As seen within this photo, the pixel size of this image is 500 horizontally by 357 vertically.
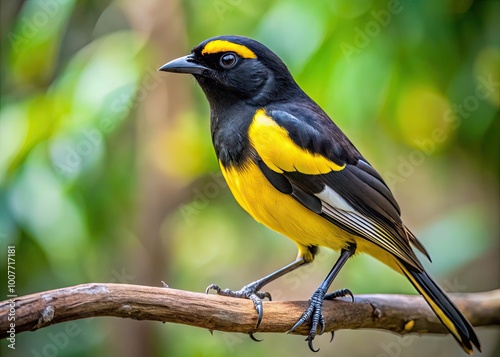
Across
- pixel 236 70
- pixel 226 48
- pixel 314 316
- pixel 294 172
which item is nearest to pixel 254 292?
pixel 314 316

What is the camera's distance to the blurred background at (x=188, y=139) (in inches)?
158

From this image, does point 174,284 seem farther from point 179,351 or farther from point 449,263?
point 449,263

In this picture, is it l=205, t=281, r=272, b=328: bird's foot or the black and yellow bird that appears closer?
l=205, t=281, r=272, b=328: bird's foot

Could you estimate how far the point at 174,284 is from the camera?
217 inches

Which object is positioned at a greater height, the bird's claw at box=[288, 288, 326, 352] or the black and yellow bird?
the black and yellow bird

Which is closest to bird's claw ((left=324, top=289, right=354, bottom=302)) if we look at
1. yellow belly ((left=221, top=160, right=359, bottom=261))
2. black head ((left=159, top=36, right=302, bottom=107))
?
yellow belly ((left=221, top=160, right=359, bottom=261))

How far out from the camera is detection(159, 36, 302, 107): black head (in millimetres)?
3281

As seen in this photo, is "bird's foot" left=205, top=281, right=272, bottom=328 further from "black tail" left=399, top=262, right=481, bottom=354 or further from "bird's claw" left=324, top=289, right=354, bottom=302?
"black tail" left=399, top=262, right=481, bottom=354

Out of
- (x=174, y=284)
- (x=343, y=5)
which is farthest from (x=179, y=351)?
(x=343, y=5)

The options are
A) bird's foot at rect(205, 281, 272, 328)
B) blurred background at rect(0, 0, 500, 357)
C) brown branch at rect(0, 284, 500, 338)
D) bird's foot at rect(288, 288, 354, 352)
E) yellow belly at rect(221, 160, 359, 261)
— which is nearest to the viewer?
brown branch at rect(0, 284, 500, 338)

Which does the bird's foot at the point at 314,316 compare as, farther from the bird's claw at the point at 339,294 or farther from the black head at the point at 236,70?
the black head at the point at 236,70

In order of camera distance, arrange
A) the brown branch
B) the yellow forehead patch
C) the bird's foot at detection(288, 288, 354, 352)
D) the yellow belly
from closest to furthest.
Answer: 1. the brown branch
2. the bird's foot at detection(288, 288, 354, 352)
3. the yellow belly
4. the yellow forehead patch

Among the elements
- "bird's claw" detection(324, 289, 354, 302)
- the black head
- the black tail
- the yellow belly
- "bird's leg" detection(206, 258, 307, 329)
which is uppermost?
the black head

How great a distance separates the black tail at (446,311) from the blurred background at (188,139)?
1.09 m
